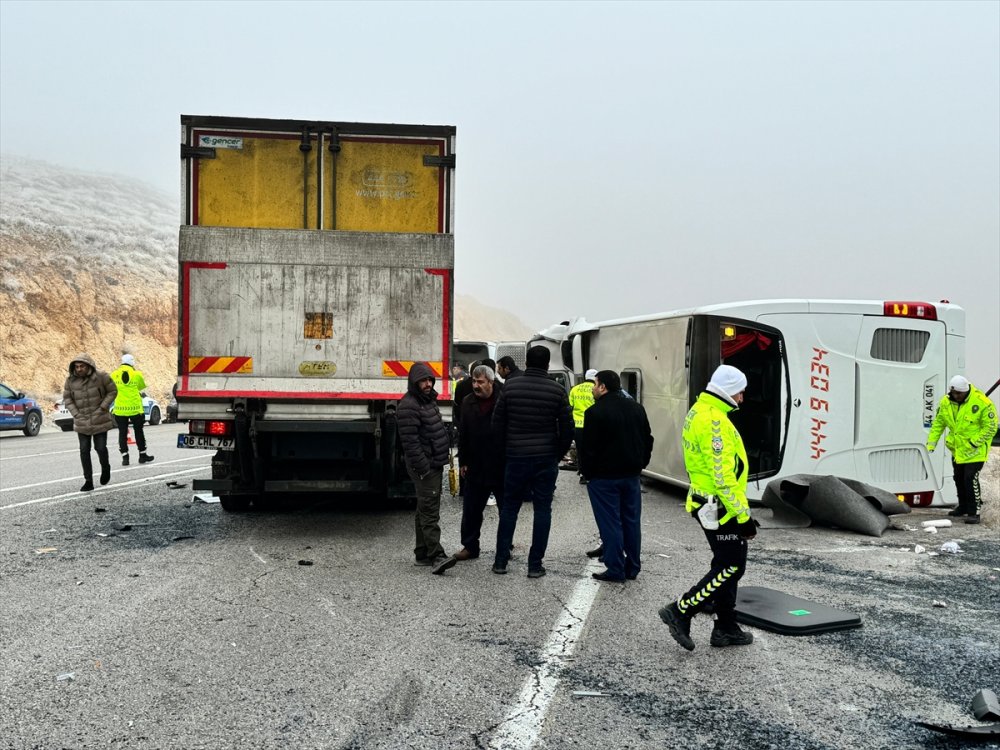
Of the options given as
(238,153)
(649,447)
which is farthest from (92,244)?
(649,447)

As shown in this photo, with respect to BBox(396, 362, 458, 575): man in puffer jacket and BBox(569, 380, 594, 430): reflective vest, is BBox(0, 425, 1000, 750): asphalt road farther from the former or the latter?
BBox(569, 380, 594, 430): reflective vest

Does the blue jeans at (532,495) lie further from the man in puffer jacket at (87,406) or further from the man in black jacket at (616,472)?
the man in puffer jacket at (87,406)

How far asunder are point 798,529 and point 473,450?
420 centimetres

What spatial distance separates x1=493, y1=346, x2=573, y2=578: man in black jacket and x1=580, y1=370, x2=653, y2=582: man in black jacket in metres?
0.26

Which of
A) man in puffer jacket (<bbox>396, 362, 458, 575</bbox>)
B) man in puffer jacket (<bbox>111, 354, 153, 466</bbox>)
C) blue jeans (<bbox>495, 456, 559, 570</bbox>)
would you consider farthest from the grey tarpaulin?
man in puffer jacket (<bbox>111, 354, 153, 466</bbox>)

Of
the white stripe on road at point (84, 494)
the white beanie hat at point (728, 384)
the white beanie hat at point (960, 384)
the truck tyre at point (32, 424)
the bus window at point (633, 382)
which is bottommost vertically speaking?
the truck tyre at point (32, 424)

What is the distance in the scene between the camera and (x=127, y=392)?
49.6ft

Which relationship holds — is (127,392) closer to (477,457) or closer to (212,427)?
(212,427)

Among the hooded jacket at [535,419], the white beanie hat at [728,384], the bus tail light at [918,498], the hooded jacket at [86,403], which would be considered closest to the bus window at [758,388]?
the bus tail light at [918,498]

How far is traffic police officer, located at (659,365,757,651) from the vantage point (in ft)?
16.9

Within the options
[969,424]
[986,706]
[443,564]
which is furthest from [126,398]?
[986,706]

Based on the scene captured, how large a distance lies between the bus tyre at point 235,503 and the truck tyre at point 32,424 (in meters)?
17.4

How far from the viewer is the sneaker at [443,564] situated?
23.6 ft

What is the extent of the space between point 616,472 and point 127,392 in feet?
35.2
